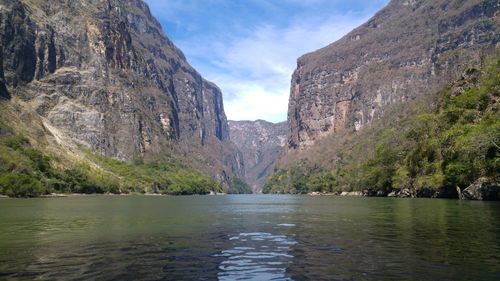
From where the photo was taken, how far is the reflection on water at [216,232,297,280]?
1902cm

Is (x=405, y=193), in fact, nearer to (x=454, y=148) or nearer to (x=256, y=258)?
(x=454, y=148)

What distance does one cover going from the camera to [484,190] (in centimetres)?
7875

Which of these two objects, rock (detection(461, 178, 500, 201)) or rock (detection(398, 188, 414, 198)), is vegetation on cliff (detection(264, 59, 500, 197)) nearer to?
rock (detection(398, 188, 414, 198))

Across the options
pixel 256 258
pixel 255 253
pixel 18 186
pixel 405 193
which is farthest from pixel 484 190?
pixel 18 186

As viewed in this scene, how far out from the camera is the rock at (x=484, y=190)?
7656cm

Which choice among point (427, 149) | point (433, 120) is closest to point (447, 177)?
point (427, 149)

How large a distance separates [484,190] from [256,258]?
226 ft

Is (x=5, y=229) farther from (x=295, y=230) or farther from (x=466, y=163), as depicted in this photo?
(x=466, y=163)

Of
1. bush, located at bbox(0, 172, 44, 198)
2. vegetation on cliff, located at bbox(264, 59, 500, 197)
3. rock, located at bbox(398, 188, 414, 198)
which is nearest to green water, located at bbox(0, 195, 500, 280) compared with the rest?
vegetation on cliff, located at bbox(264, 59, 500, 197)

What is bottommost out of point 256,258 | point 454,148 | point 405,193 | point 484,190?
point 256,258

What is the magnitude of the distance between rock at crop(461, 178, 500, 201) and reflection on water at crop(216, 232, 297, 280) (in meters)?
58.5

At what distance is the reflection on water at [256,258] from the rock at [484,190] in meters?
58.5

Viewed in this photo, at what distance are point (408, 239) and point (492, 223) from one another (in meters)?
13.2

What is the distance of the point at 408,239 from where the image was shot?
96.2ft
